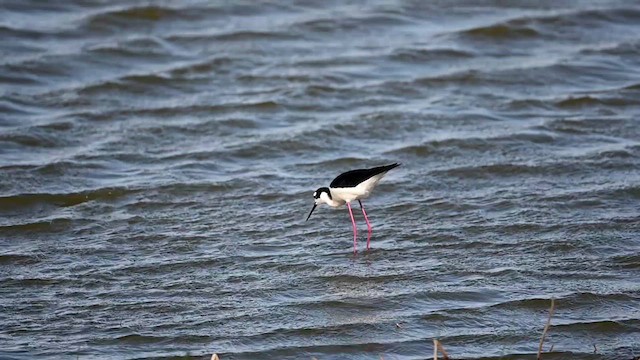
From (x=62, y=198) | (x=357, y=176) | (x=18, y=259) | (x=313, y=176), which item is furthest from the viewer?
(x=313, y=176)

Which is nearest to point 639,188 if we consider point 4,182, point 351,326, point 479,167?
point 479,167

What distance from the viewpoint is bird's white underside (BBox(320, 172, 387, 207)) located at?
27.2 ft

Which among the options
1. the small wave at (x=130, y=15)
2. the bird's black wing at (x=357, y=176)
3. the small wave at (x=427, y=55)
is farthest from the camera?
the small wave at (x=130, y=15)

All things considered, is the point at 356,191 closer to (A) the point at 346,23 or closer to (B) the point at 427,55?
(B) the point at 427,55

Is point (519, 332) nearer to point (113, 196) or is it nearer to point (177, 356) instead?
point (177, 356)

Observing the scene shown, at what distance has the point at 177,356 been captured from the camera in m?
6.24

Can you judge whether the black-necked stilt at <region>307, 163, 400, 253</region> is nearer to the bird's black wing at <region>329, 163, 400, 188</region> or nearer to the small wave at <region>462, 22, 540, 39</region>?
the bird's black wing at <region>329, 163, 400, 188</region>

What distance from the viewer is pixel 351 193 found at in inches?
329

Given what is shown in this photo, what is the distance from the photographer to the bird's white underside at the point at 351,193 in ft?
27.2

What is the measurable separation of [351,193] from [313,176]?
50.2 inches

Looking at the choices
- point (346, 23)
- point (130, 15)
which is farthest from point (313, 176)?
point (130, 15)

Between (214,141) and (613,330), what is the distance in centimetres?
478

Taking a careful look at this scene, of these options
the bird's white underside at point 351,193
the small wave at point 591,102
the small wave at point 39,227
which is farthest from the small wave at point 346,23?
the small wave at point 39,227

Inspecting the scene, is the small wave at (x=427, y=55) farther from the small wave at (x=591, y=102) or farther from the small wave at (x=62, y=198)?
the small wave at (x=62, y=198)
